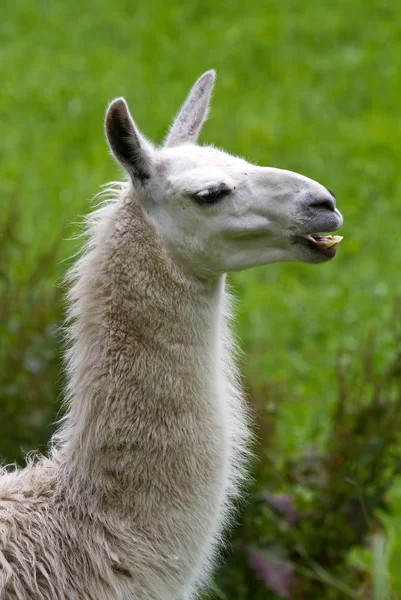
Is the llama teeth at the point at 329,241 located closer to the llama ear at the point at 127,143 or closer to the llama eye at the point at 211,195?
the llama eye at the point at 211,195

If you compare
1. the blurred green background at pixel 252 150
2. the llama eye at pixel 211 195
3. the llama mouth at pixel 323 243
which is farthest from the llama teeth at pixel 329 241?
the blurred green background at pixel 252 150

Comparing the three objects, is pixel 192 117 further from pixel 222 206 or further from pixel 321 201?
pixel 321 201

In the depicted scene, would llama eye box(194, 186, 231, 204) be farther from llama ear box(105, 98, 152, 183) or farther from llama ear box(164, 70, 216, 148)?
llama ear box(164, 70, 216, 148)

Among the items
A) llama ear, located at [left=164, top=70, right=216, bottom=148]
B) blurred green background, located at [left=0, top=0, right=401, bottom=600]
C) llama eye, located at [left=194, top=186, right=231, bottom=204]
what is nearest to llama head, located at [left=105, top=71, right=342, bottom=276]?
llama eye, located at [left=194, top=186, right=231, bottom=204]

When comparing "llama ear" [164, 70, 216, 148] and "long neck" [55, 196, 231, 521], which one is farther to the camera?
"llama ear" [164, 70, 216, 148]

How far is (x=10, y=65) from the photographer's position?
1145cm

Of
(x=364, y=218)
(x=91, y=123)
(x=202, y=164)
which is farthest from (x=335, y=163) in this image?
(x=202, y=164)

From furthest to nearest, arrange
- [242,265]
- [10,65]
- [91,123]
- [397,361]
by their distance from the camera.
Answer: [10,65] → [91,123] → [397,361] → [242,265]

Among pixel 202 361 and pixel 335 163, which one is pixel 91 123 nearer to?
pixel 335 163

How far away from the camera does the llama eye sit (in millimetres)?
3020

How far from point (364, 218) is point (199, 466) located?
617 centimetres

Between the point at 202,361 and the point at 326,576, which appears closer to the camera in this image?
the point at 202,361

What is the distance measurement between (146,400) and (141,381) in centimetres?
6

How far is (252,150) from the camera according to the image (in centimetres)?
973
